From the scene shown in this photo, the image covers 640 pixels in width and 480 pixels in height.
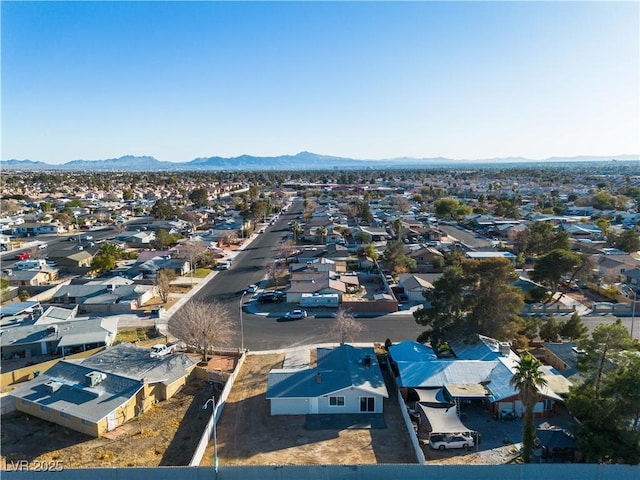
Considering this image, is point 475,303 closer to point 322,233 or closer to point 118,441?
point 118,441

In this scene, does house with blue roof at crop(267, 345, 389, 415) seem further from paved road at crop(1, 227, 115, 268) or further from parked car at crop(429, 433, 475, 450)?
paved road at crop(1, 227, 115, 268)

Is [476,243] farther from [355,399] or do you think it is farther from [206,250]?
[355,399]

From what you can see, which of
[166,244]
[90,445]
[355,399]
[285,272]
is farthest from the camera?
[166,244]

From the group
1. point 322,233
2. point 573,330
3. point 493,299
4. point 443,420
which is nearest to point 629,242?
point 573,330

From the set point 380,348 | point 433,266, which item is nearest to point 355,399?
point 380,348

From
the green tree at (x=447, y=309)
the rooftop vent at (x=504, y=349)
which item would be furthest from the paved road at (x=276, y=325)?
the rooftop vent at (x=504, y=349)

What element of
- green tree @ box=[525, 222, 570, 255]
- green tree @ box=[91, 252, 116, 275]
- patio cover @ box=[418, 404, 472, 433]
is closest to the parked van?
green tree @ box=[91, 252, 116, 275]
